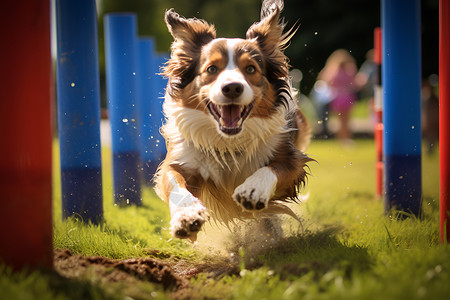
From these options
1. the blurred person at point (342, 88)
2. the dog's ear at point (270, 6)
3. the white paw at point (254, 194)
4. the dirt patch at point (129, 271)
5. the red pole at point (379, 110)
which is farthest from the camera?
the blurred person at point (342, 88)

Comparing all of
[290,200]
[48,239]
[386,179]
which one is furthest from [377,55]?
[48,239]

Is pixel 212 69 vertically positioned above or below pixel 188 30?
below

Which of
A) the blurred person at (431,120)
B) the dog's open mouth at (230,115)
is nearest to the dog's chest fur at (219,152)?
the dog's open mouth at (230,115)

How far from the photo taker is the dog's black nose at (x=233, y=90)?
2.85 metres

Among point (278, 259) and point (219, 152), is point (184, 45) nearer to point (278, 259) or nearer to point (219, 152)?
point (219, 152)

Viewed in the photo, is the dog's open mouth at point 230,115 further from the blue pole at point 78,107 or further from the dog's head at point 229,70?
the blue pole at point 78,107

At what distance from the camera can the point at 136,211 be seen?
441 cm

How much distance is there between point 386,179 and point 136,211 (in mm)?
2188

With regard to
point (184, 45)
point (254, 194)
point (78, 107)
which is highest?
point (184, 45)

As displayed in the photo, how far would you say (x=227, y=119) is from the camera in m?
A: 3.07

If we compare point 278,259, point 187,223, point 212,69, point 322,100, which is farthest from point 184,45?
point 322,100

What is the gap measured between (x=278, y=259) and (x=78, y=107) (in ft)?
5.98

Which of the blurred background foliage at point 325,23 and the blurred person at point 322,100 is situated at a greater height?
the blurred background foliage at point 325,23

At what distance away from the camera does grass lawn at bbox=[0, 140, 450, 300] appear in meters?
2.05
